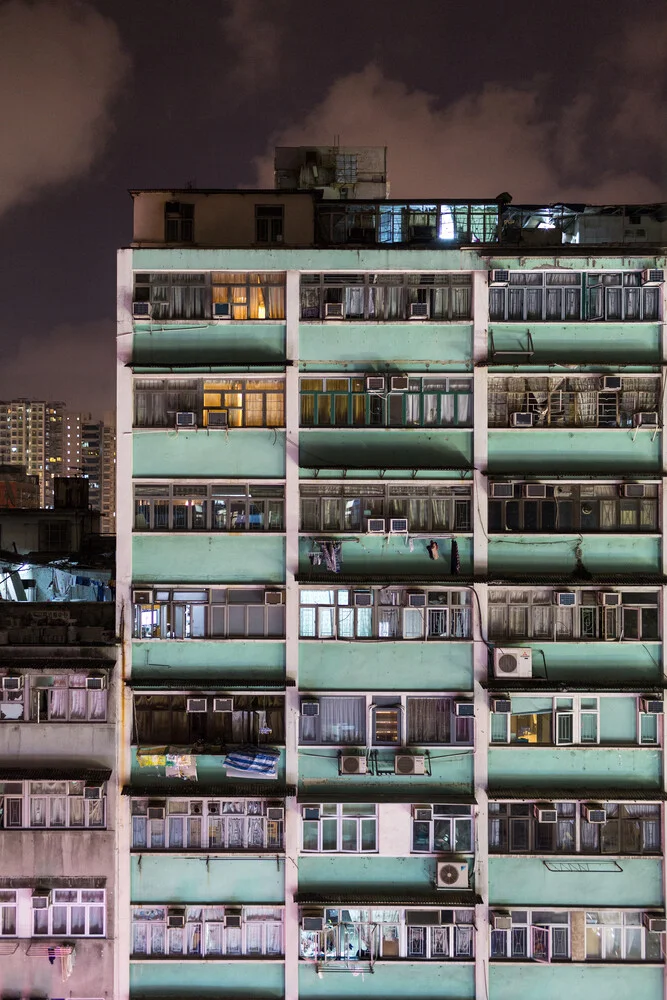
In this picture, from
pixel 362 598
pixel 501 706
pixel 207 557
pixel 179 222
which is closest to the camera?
pixel 501 706

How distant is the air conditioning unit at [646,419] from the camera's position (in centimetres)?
1045

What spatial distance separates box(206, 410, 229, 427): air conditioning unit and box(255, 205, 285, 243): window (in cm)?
383

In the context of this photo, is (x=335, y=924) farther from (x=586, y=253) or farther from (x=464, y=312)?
(x=586, y=253)

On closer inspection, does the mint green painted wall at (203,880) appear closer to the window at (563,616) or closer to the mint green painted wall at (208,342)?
the window at (563,616)

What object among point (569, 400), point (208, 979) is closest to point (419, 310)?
point (569, 400)

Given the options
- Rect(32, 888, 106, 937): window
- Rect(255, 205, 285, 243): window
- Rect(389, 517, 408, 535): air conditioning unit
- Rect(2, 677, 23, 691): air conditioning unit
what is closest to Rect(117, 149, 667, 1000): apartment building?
Rect(389, 517, 408, 535): air conditioning unit

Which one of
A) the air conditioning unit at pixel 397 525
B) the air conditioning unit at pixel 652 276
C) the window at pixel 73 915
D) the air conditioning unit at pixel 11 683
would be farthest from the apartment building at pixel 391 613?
the air conditioning unit at pixel 11 683

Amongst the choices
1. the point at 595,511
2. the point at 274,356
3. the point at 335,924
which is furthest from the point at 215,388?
the point at 335,924

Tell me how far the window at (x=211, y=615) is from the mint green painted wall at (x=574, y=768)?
5157 millimetres

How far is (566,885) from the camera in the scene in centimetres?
1048

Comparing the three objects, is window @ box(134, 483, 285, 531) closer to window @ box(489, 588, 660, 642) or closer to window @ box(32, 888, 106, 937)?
window @ box(489, 588, 660, 642)

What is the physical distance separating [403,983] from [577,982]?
3.38m

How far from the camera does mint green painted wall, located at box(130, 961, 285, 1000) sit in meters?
10.4

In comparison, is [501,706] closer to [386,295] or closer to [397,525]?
[397,525]
